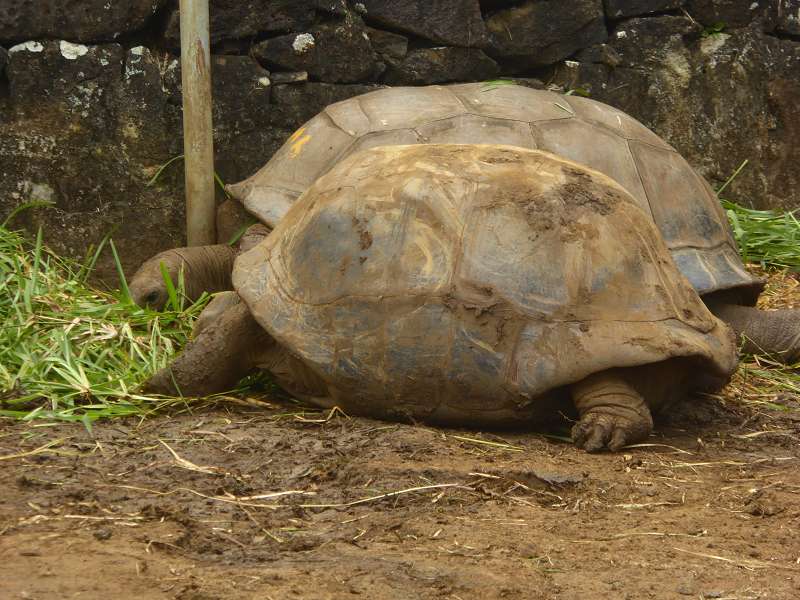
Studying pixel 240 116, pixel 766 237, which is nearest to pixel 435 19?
pixel 240 116

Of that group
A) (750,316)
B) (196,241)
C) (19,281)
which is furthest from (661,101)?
(19,281)

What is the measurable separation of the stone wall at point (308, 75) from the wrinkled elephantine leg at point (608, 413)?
9.38 feet

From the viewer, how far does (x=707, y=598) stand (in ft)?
8.24

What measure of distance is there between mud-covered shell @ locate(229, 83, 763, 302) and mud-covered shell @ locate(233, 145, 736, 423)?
121 cm

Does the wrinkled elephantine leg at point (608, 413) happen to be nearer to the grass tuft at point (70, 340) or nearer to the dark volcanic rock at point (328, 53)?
the grass tuft at point (70, 340)

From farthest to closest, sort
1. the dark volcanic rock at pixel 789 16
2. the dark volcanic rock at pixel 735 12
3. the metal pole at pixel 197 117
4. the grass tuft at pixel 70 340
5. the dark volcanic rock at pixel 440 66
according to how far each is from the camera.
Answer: the dark volcanic rock at pixel 789 16 → the dark volcanic rock at pixel 735 12 → the dark volcanic rock at pixel 440 66 → the metal pole at pixel 197 117 → the grass tuft at pixel 70 340

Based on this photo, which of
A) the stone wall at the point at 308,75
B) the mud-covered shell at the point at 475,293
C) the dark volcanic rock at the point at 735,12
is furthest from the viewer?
the dark volcanic rock at the point at 735,12

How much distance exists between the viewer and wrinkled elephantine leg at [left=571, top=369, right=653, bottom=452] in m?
3.92

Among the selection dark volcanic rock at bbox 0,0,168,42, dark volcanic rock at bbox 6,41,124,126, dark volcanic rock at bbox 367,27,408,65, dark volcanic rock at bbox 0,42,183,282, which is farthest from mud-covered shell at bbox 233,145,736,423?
dark volcanic rock at bbox 367,27,408,65

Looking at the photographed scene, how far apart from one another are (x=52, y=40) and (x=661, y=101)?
342cm

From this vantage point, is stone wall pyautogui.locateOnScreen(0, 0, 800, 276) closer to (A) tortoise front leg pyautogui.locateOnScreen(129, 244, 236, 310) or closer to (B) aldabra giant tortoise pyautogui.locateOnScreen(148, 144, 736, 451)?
(A) tortoise front leg pyautogui.locateOnScreen(129, 244, 236, 310)

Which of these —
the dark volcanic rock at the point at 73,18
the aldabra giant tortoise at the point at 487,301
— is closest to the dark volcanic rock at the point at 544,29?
the dark volcanic rock at the point at 73,18

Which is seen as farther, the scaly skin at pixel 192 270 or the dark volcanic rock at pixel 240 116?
the dark volcanic rock at pixel 240 116

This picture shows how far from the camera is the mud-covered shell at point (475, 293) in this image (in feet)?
12.8
